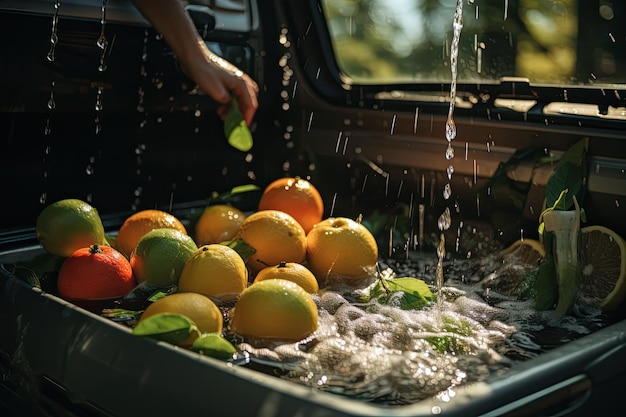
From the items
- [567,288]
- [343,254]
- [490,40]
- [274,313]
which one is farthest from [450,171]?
[490,40]

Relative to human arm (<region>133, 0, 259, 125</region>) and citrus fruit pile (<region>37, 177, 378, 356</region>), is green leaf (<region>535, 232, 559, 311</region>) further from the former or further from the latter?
human arm (<region>133, 0, 259, 125</region>)

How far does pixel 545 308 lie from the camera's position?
55.1 inches

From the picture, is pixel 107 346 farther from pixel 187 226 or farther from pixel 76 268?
pixel 187 226

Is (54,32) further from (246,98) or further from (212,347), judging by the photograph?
(212,347)

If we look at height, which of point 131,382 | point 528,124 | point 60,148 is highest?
point 528,124

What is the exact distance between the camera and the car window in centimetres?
181

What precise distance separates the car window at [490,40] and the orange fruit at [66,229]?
0.93 m

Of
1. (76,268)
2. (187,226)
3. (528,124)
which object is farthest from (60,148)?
(528,124)

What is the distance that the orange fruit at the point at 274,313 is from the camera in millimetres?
1195

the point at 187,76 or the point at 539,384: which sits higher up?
the point at 187,76

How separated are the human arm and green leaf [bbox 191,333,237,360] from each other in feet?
2.70

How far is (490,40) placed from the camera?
2734 millimetres

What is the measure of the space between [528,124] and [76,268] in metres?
0.97

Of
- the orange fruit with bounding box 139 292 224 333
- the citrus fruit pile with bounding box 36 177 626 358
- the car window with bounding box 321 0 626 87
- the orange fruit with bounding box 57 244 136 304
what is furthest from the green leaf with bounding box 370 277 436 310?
the car window with bounding box 321 0 626 87
